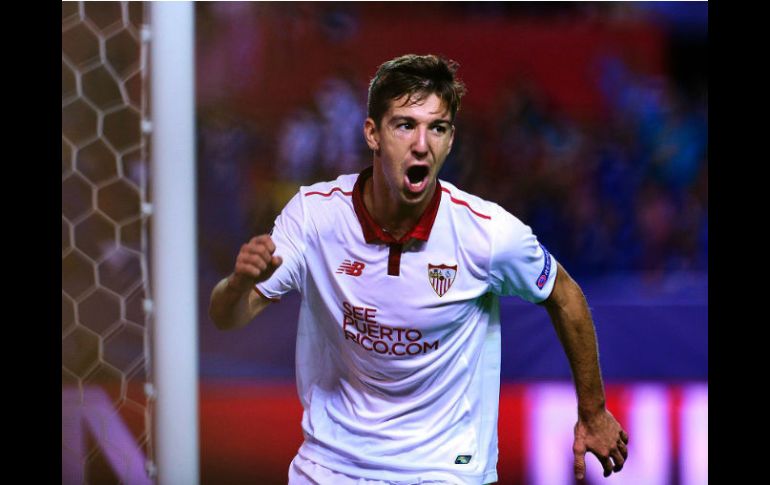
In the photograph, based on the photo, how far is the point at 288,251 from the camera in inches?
73.1

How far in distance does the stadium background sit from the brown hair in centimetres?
100

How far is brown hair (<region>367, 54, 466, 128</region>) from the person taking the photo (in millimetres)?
1861

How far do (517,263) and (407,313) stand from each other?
0.26m

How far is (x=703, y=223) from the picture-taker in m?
3.01

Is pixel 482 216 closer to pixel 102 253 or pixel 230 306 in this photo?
pixel 230 306

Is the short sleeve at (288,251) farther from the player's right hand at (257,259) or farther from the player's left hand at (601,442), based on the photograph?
the player's left hand at (601,442)

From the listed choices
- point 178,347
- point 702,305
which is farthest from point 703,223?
point 178,347

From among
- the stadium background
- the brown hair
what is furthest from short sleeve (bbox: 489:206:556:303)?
the stadium background

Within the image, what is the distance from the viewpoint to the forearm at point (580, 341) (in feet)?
6.25

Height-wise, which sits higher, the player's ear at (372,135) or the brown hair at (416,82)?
the brown hair at (416,82)

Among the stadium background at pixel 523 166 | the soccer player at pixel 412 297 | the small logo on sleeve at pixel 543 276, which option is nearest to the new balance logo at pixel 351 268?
the soccer player at pixel 412 297

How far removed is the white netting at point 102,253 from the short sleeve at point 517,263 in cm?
113

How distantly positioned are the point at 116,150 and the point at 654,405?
1896 millimetres

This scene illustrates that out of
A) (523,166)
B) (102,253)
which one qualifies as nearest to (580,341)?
(523,166)
